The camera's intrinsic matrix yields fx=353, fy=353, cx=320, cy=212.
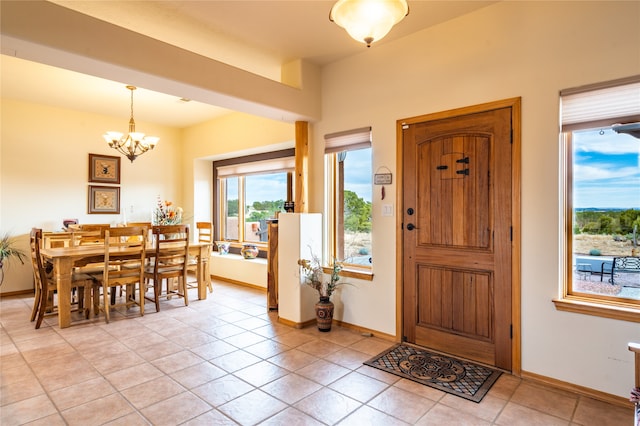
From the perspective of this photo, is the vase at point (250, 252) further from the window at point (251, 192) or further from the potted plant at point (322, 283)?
the potted plant at point (322, 283)

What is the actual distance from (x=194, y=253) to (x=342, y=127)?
9.10 ft

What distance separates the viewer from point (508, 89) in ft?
9.00

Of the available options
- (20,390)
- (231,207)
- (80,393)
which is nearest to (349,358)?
(80,393)

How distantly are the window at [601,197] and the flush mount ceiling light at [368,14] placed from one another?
1.43 metres

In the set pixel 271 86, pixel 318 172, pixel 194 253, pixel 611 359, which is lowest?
pixel 611 359

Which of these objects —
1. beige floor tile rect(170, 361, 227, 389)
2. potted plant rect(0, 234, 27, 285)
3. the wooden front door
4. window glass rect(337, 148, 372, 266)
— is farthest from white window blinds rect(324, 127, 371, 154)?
potted plant rect(0, 234, 27, 285)

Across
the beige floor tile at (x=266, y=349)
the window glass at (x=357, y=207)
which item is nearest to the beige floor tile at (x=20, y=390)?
the beige floor tile at (x=266, y=349)

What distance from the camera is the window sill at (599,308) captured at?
7.38ft

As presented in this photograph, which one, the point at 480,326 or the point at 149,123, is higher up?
the point at 149,123

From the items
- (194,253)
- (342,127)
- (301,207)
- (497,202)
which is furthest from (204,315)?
(497,202)

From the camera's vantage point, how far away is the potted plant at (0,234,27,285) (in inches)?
195

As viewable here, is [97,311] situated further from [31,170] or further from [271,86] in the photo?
[271,86]

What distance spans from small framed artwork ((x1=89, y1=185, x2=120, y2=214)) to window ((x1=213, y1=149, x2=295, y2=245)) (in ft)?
5.63

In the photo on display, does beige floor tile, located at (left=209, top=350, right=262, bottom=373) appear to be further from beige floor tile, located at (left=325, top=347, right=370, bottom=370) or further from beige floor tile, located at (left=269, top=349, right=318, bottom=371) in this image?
beige floor tile, located at (left=325, top=347, right=370, bottom=370)
